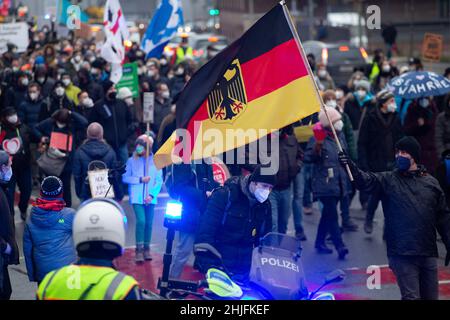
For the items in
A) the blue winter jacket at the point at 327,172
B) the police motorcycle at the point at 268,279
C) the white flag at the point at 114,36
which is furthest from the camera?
the white flag at the point at 114,36

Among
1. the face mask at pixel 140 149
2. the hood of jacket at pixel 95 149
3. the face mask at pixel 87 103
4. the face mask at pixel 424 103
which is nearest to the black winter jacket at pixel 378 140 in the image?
the face mask at pixel 424 103

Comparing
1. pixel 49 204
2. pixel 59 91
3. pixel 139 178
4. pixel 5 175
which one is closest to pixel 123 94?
pixel 59 91

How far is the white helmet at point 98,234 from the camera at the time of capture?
5500 mm

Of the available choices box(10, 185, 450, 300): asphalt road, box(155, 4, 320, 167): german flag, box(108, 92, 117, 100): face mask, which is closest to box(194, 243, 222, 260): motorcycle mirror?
box(155, 4, 320, 167): german flag

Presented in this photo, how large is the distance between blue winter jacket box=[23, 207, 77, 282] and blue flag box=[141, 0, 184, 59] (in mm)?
9989

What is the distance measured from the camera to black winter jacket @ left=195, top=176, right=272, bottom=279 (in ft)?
28.5

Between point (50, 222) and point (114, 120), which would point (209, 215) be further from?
point (114, 120)

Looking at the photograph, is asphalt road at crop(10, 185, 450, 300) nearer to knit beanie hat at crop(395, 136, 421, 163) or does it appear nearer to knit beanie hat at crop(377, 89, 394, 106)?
knit beanie hat at crop(377, 89, 394, 106)

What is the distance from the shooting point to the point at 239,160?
456 inches

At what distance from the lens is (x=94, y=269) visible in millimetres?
5441

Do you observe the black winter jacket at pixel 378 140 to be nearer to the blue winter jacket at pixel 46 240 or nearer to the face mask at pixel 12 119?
the face mask at pixel 12 119

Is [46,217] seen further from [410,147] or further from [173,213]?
[410,147]

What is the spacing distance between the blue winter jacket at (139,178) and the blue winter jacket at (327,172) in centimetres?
183

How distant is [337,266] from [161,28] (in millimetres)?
7832
